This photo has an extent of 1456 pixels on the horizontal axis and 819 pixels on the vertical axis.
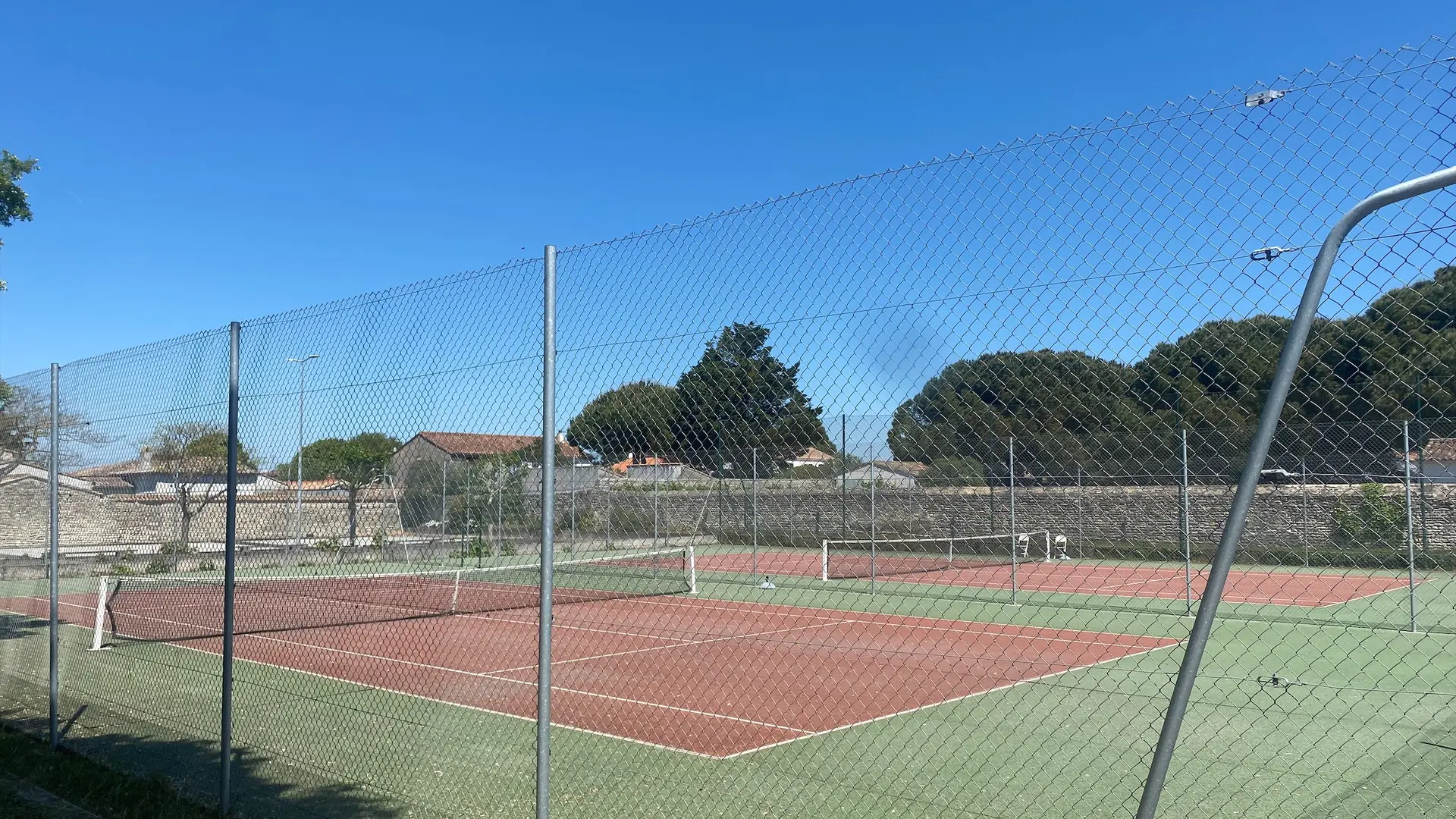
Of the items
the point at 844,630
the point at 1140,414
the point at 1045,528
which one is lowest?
the point at 844,630

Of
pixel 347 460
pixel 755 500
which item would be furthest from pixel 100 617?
pixel 755 500

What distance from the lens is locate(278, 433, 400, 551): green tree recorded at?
19.9 feet

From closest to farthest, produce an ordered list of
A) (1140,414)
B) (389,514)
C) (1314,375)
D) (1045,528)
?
(1314,375)
(1140,414)
(1045,528)
(389,514)

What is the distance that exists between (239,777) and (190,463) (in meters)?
2.30

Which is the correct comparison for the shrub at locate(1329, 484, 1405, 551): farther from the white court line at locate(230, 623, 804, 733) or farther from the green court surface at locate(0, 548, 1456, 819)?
the white court line at locate(230, 623, 804, 733)

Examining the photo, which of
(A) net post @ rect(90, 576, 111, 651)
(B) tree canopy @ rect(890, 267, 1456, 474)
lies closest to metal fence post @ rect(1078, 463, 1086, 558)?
(B) tree canopy @ rect(890, 267, 1456, 474)

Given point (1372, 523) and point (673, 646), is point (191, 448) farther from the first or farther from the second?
point (1372, 523)

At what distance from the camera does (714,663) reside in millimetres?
11523

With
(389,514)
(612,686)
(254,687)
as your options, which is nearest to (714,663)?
(612,686)

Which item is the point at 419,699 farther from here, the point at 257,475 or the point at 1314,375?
the point at 1314,375

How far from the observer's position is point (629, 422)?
4711 millimetres

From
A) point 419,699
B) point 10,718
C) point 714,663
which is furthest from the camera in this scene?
point 714,663

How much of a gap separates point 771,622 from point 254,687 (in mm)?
7251

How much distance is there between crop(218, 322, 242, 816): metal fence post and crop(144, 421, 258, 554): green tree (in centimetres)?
106
